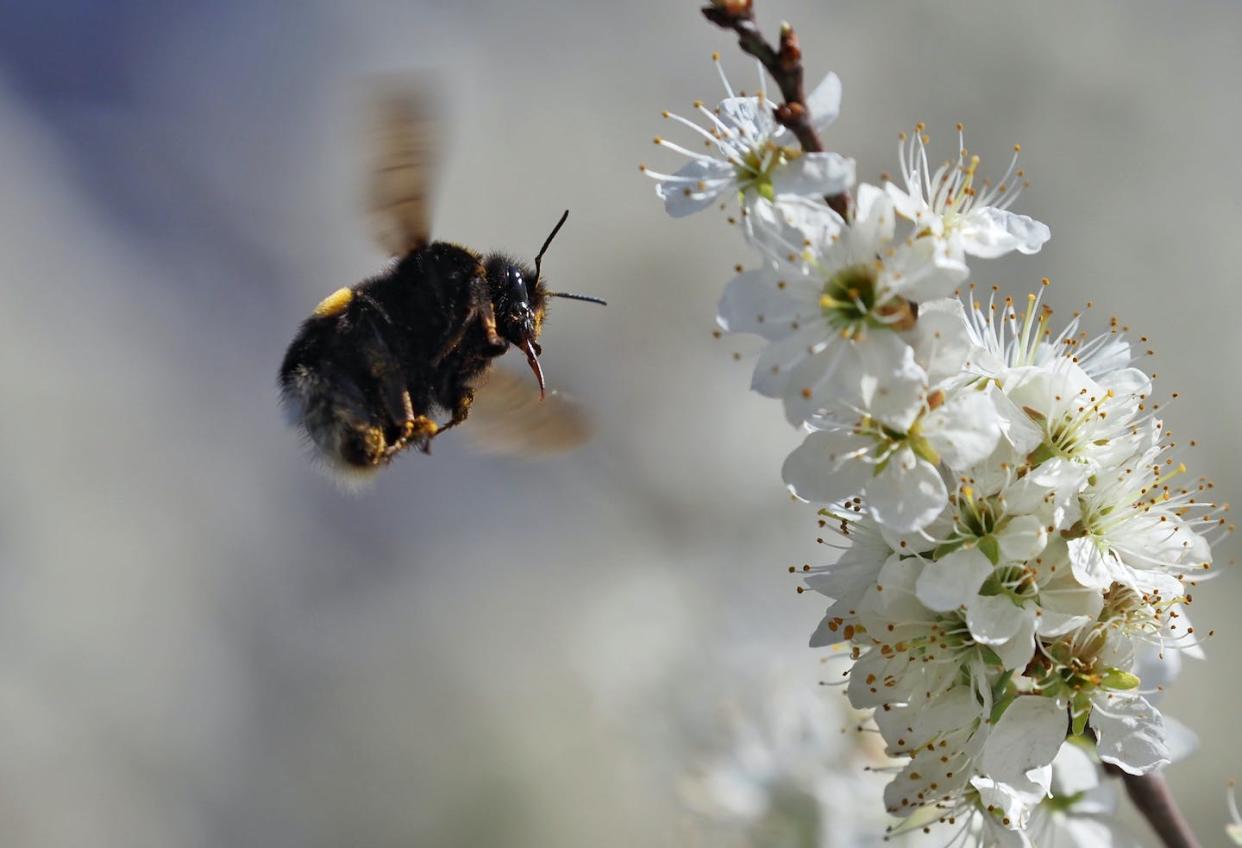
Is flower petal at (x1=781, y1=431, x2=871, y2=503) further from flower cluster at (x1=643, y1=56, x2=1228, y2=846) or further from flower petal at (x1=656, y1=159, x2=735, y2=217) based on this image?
flower petal at (x1=656, y1=159, x2=735, y2=217)

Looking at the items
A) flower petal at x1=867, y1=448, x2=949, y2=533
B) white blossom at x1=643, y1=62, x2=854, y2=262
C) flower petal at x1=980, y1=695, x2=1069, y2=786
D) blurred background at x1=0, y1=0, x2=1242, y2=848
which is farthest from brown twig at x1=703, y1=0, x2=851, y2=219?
blurred background at x1=0, y1=0, x2=1242, y2=848

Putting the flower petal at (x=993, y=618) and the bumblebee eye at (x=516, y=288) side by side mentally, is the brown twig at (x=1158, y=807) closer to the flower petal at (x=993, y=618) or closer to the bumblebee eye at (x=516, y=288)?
the flower petal at (x=993, y=618)

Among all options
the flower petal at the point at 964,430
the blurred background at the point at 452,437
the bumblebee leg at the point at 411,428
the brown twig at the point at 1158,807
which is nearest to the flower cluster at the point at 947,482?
the flower petal at the point at 964,430

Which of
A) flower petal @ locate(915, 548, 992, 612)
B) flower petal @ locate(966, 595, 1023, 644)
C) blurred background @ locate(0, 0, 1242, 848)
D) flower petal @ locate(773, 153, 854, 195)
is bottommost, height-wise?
flower petal @ locate(966, 595, 1023, 644)

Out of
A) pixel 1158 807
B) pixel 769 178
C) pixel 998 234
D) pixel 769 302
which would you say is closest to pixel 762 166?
pixel 769 178

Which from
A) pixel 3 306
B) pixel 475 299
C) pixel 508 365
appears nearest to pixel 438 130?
pixel 475 299

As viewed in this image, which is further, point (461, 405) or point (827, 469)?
point (461, 405)

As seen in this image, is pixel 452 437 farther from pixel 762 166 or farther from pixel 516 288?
pixel 762 166
